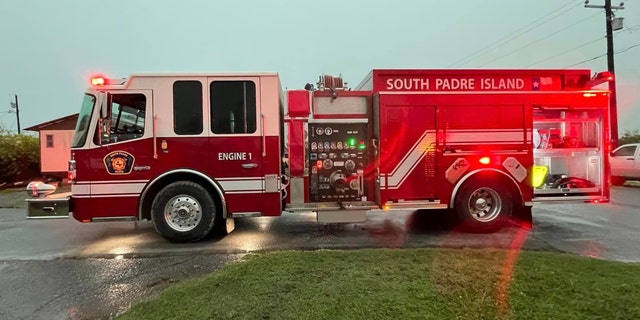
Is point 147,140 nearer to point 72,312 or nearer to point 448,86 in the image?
point 72,312

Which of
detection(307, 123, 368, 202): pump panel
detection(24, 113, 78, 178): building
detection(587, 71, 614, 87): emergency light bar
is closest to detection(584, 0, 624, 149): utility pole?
detection(587, 71, 614, 87): emergency light bar

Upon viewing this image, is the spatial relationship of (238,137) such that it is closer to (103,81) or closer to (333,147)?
(333,147)

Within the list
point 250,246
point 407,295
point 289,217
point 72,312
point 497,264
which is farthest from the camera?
point 289,217

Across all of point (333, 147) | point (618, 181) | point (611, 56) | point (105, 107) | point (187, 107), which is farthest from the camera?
point (611, 56)

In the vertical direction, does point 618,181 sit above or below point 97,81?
below

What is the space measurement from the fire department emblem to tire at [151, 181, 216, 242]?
67cm

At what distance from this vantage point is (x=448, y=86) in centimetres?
752

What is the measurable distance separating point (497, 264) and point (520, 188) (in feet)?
9.59

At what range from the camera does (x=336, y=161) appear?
759 centimetres

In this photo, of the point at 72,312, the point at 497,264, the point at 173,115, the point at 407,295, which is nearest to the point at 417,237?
the point at 497,264

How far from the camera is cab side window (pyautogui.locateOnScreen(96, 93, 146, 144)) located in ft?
23.0

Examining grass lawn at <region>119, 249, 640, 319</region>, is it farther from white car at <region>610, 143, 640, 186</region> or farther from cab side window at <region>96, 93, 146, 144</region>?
white car at <region>610, 143, 640, 186</region>

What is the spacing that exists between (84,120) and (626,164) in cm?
1822

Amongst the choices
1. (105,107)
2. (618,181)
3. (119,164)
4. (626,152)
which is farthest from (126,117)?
(618,181)
